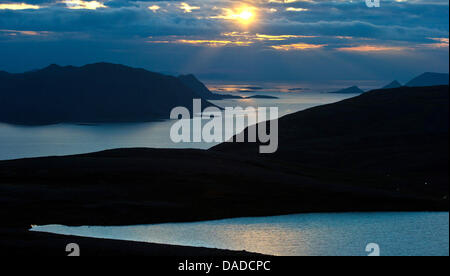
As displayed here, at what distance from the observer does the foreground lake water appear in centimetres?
5847

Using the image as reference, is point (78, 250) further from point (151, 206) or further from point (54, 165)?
point (54, 165)

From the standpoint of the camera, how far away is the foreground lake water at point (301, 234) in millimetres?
58469

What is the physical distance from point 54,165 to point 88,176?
11.6m

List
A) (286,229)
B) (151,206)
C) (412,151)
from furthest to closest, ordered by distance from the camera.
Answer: (412,151) → (151,206) → (286,229)

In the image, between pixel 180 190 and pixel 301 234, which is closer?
pixel 301 234

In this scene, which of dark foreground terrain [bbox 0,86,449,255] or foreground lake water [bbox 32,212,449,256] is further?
dark foreground terrain [bbox 0,86,449,255]

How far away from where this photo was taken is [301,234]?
220 feet

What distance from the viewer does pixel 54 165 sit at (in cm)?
10625

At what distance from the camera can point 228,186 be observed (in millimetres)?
97750

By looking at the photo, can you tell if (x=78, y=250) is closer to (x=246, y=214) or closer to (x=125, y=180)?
(x=246, y=214)
